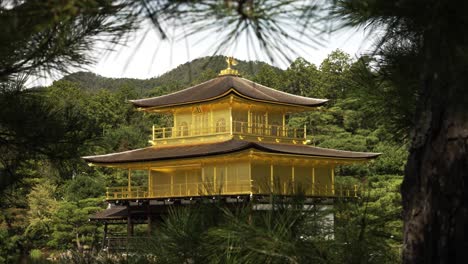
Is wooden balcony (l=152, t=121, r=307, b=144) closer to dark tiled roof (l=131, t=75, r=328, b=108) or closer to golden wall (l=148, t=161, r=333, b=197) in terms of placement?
dark tiled roof (l=131, t=75, r=328, b=108)

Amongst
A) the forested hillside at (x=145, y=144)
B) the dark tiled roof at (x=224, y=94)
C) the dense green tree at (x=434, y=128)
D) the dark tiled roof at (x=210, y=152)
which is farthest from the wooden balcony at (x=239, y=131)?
the dense green tree at (x=434, y=128)

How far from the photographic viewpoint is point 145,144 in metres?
40.5

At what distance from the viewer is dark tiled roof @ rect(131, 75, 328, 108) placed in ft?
73.0

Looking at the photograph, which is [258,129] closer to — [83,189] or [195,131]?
[195,131]

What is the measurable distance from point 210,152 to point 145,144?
20067 millimetres

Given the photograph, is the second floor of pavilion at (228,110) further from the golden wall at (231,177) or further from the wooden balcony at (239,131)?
the golden wall at (231,177)

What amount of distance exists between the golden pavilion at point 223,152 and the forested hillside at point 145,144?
1.83m

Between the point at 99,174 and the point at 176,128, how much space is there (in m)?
12.0

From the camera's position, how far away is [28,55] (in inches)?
162

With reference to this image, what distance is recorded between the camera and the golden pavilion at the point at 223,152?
840 inches

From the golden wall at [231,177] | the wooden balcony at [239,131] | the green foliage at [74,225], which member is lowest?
the green foliage at [74,225]

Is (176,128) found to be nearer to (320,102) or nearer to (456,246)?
→ (320,102)

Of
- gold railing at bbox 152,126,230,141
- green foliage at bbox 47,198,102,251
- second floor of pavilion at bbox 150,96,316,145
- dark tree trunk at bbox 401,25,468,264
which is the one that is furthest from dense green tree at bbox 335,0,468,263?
green foliage at bbox 47,198,102,251

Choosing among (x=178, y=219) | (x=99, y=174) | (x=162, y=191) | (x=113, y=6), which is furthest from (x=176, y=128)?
(x=113, y=6)
